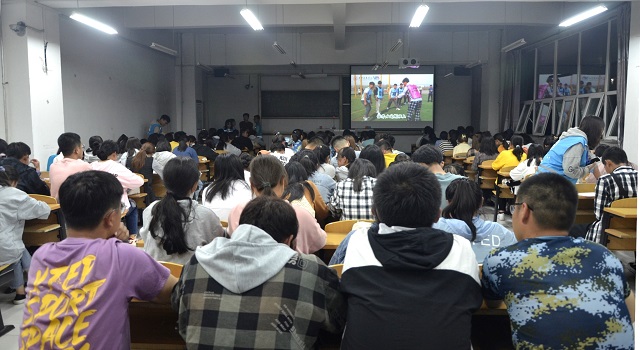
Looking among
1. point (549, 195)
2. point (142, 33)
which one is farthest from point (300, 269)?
point (142, 33)

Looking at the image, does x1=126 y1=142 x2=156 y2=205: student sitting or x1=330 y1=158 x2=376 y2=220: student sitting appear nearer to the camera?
x1=330 y1=158 x2=376 y2=220: student sitting

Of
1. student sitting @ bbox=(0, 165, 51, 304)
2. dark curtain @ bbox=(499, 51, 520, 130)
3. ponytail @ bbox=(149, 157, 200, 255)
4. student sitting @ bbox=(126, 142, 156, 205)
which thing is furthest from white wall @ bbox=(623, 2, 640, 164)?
student sitting @ bbox=(0, 165, 51, 304)

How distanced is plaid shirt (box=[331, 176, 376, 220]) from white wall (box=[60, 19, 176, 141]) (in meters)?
6.72

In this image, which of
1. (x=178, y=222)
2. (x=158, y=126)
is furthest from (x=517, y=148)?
(x=158, y=126)

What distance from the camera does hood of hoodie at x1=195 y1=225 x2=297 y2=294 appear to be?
154 centimetres

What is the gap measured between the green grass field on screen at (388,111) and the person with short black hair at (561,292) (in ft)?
40.5

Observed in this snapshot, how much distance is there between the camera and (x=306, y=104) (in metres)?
15.5

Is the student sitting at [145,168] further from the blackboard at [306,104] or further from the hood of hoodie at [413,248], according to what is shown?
the blackboard at [306,104]

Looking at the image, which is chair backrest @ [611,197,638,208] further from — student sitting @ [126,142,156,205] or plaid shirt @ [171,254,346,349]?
student sitting @ [126,142,156,205]

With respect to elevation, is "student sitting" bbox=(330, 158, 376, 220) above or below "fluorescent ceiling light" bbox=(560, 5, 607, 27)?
below

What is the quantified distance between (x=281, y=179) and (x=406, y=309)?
5.71ft

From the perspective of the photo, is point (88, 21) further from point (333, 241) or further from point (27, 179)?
A: point (333, 241)

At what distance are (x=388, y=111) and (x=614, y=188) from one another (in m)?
9.96

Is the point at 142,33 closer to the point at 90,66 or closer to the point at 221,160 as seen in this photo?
the point at 90,66
